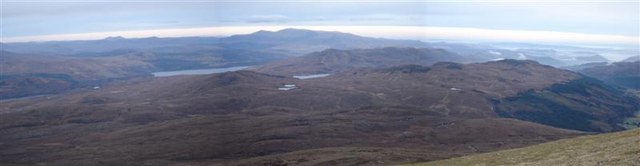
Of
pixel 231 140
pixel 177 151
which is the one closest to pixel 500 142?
pixel 231 140

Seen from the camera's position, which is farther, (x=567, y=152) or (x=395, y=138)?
(x=395, y=138)

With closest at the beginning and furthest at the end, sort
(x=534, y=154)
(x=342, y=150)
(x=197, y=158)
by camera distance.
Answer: (x=534, y=154) < (x=342, y=150) < (x=197, y=158)

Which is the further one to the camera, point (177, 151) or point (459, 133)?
point (459, 133)

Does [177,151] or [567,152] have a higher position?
[567,152]

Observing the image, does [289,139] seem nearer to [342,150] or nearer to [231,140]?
[231,140]

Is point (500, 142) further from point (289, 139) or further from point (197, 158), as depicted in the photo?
point (197, 158)

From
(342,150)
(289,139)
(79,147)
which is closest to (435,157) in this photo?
(342,150)

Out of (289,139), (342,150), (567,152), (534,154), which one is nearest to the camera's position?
(567,152)

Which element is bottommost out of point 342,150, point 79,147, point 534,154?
point 79,147

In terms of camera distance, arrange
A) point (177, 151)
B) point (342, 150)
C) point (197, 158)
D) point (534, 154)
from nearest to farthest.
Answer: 1. point (534, 154)
2. point (342, 150)
3. point (197, 158)
4. point (177, 151)
